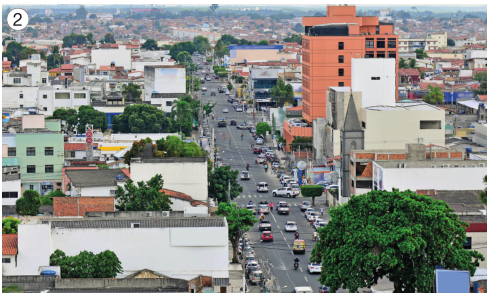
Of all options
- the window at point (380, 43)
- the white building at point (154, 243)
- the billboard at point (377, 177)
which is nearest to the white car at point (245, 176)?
the billboard at point (377, 177)

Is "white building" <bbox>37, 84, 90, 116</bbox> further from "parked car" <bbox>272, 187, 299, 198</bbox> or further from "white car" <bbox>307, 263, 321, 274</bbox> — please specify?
"white car" <bbox>307, 263, 321, 274</bbox>

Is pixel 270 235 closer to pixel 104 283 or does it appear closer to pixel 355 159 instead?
pixel 355 159

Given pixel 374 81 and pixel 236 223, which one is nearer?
pixel 236 223

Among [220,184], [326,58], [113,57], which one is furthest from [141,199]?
[113,57]

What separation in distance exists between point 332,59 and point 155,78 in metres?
33.7

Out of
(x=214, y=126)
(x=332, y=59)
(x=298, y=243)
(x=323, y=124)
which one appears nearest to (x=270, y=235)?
(x=298, y=243)

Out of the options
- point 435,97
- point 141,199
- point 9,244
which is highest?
point 435,97

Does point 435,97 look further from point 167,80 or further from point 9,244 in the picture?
point 9,244

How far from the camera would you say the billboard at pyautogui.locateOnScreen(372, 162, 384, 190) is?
62125mm

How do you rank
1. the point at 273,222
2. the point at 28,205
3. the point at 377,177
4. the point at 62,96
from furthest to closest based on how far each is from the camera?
the point at 62,96 < the point at 273,222 < the point at 377,177 < the point at 28,205

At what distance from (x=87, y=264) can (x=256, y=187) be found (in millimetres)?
44241

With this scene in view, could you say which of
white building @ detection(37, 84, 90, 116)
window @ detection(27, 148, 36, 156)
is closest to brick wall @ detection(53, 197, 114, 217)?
window @ detection(27, 148, 36, 156)

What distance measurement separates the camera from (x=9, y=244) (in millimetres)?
44969

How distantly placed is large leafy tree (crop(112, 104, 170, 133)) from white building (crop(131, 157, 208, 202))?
38.6m
